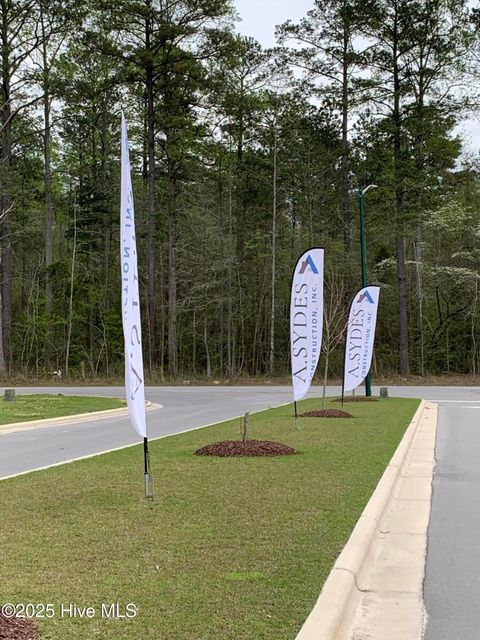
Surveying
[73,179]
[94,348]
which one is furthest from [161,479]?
[73,179]

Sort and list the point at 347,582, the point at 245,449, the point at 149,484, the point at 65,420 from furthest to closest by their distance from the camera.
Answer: the point at 65,420, the point at 245,449, the point at 149,484, the point at 347,582

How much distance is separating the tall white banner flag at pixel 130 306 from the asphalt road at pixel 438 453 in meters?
3.09

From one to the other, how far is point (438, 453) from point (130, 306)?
7374 millimetres

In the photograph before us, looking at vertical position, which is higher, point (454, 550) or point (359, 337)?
point (359, 337)

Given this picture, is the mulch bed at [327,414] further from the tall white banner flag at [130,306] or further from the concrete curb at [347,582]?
the tall white banner flag at [130,306]

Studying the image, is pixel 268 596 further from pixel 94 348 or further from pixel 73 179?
pixel 73 179

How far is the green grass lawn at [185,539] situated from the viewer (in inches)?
161

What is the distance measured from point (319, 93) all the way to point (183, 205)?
9798mm

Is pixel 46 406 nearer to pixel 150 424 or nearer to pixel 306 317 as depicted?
pixel 150 424

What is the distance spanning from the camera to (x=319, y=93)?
126 ft

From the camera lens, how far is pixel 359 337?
2062 centimetres

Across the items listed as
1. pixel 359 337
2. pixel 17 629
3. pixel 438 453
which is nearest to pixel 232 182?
pixel 359 337

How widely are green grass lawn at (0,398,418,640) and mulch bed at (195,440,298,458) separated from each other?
0.98 feet

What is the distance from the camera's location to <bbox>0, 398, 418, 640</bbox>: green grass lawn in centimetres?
410
